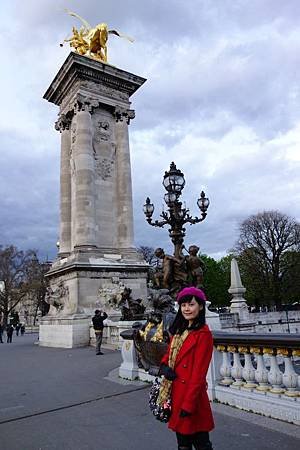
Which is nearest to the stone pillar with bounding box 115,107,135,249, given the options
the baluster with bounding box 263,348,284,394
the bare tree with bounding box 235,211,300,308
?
the baluster with bounding box 263,348,284,394

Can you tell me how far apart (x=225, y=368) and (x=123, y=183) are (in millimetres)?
17946

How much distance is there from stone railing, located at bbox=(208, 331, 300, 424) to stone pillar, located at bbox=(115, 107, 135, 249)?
16.3 m

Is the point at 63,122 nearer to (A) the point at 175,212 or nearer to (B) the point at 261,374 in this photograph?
(A) the point at 175,212

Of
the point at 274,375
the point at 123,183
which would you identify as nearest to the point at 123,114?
the point at 123,183

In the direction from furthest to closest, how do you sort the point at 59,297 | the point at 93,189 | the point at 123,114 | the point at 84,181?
the point at 123,114, the point at 93,189, the point at 84,181, the point at 59,297

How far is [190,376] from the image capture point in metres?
3.00

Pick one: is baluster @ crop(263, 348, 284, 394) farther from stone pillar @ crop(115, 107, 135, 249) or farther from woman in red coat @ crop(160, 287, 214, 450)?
stone pillar @ crop(115, 107, 135, 249)

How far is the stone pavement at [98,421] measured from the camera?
4691 millimetres

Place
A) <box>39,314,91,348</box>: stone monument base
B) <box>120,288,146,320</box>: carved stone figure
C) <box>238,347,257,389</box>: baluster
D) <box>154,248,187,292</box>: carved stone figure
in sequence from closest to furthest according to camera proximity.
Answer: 1. <box>238,347,257,389</box>: baluster
2. <box>154,248,187,292</box>: carved stone figure
3. <box>120,288,146,320</box>: carved stone figure
4. <box>39,314,91,348</box>: stone monument base

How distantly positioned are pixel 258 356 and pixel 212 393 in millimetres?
1294

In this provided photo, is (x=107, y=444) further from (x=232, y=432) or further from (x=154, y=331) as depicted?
(x=154, y=331)

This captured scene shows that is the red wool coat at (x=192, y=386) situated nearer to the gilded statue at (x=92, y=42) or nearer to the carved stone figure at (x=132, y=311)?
the carved stone figure at (x=132, y=311)

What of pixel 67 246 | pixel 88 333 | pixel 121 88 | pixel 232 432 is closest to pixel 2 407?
pixel 232 432

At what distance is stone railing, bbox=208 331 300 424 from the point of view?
522 cm
